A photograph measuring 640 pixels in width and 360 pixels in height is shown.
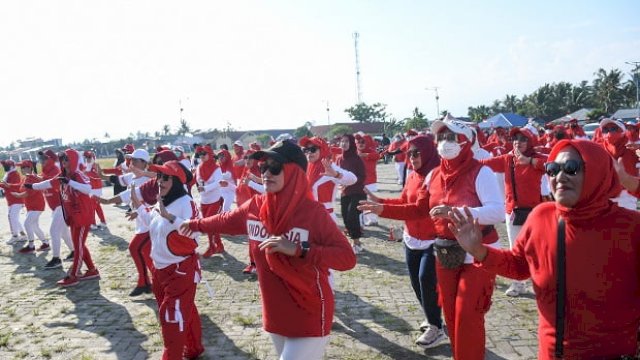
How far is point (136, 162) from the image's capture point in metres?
6.47

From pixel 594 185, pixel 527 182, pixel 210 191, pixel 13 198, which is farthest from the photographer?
pixel 13 198

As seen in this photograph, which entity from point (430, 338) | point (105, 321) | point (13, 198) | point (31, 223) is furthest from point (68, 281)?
point (430, 338)

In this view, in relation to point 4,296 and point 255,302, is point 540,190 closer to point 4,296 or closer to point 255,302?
point 255,302

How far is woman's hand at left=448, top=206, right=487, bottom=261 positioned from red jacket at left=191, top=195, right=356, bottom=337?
27.1 inches

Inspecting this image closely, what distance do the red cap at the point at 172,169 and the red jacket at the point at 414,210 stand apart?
6.45ft

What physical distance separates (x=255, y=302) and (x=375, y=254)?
10.5 feet

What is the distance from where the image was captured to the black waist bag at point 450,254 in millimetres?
3789

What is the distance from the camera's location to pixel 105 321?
6199 millimetres

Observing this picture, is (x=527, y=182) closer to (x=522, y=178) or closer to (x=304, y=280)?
(x=522, y=178)

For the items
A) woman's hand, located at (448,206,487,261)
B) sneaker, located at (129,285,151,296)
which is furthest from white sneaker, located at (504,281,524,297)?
sneaker, located at (129,285,151,296)

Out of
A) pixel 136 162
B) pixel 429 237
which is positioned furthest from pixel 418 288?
pixel 136 162

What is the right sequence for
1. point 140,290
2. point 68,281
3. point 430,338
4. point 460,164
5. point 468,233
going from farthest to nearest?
point 68,281 → point 140,290 → point 430,338 → point 460,164 → point 468,233

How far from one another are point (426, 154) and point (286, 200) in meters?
2.11

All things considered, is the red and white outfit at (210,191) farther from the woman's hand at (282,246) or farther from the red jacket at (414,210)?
the woman's hand at (282,246)
